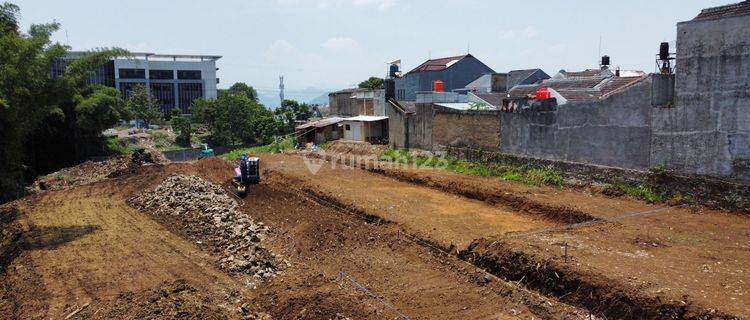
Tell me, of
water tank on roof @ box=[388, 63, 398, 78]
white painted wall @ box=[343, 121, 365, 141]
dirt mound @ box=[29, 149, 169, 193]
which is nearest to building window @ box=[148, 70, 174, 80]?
water tank on roof @ box=[388, 63, 398, 78]

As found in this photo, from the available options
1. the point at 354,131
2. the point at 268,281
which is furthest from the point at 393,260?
the point at 354,131

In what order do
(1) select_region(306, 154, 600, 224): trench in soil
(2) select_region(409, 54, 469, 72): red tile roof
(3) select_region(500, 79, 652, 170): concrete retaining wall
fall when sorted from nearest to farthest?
(1) select_region(306, 154, 600, 224): trench in soil
(3) select_region(500, 79, 652, 170): concrete retaining wall
(2) select_region(409, 54, 469, 72): red tile roof

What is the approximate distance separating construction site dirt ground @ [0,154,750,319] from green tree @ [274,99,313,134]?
96.5ft

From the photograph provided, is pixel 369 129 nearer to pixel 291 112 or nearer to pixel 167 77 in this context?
pixel 291 112

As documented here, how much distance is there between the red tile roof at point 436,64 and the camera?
43062 millimetres

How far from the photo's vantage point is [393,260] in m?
12.2

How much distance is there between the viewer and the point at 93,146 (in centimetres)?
3488

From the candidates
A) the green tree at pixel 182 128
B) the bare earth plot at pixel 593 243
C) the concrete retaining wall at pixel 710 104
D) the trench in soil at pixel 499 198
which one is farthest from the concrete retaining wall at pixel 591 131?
the green tree at pixel 182 128

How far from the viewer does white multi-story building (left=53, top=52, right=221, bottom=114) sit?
6944 centimetres

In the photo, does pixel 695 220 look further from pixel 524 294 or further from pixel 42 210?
Result: pixel 42 210

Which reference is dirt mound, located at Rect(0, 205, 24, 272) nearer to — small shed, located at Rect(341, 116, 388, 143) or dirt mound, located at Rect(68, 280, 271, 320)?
dirt mound, located at Rect(68, 280, 271, 320)

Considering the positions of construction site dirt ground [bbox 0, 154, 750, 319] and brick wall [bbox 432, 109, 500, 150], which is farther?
brick wall [bbox 432, 109, 500, 150]

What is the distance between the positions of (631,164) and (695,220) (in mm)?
3575

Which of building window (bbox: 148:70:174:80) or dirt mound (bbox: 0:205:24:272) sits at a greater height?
building window (bbox: 148:70:174:80)
